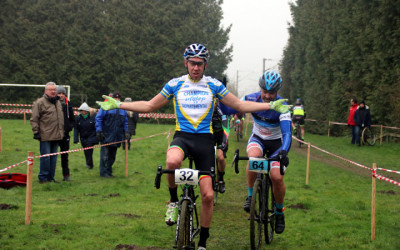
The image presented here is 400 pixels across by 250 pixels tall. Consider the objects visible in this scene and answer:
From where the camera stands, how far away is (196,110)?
547cm

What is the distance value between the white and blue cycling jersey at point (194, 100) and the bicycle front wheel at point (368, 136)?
18789 millimetres

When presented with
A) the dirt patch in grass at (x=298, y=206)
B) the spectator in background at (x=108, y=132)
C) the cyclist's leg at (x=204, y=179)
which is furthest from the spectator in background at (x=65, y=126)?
the cyclist's leg at (x=204, y=179)

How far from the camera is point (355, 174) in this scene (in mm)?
14211

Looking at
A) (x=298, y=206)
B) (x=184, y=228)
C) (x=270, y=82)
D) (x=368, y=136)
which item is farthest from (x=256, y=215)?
(x=368, y=136)

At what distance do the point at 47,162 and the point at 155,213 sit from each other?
380cm

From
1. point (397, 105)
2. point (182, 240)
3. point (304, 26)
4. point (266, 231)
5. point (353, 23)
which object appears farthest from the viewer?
point (304, 26)

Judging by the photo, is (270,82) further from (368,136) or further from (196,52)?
(368,136)

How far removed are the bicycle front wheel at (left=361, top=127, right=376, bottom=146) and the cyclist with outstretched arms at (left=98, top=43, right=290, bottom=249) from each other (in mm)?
18380

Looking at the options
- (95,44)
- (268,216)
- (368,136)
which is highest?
(95,44)

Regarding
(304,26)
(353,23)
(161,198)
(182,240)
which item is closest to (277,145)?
(182,240)

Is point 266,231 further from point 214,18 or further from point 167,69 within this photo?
point 214,18

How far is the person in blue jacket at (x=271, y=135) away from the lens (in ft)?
20.3

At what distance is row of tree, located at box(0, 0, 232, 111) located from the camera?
151 ft

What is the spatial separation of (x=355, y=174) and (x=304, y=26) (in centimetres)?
2827
